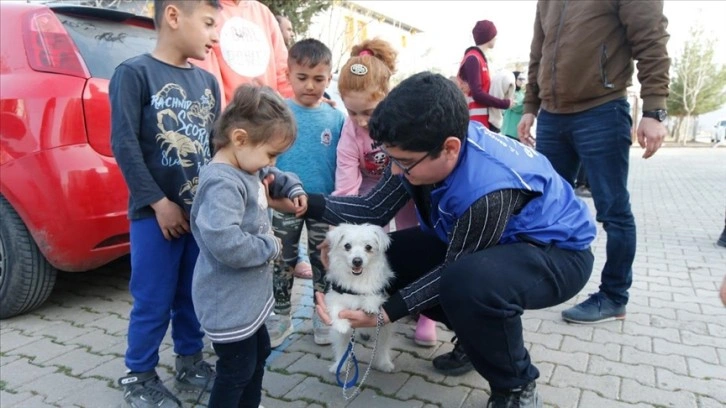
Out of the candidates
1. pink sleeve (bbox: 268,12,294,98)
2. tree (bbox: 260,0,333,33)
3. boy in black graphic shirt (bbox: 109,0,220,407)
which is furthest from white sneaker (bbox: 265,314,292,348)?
tree (bbox: 260,0,333,33)

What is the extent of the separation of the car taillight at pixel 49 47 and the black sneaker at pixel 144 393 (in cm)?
174

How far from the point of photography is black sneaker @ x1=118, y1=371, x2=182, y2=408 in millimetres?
2285

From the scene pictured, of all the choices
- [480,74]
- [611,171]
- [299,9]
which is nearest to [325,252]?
[611,171]

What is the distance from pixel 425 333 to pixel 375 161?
1.04 meters

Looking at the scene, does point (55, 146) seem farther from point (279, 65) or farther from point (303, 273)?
point (303, 273)

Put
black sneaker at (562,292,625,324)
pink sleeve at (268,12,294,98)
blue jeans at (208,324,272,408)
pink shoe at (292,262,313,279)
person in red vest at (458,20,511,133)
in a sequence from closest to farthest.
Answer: blue jeans at (208,324,272,408) < black sneaker at (562,292,625,324) < pink sleeve at (268,12,294,98) < pink shoe at (292,262,313,279) < person in red vest at (458,20,511,133)

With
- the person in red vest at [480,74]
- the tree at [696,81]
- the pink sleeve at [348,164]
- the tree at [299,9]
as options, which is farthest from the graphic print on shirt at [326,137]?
the tree at [696,81]

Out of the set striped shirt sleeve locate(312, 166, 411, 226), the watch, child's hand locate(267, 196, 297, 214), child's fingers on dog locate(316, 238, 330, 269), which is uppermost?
the watch

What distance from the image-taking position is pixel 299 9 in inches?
386

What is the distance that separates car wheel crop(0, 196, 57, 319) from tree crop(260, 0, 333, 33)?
7.13 meters

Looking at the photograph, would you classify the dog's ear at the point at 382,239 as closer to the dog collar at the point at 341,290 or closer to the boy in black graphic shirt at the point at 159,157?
the dog collar at the point at 341,290

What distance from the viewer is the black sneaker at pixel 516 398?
7.18 ft

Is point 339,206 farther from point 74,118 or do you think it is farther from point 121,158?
point 74,118

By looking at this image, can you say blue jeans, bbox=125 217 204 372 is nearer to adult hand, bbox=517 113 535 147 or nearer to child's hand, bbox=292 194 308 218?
child's hand, bbox=292 194 308 218
